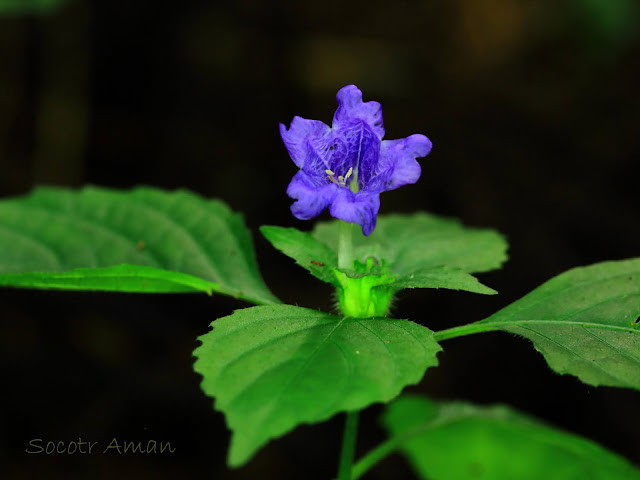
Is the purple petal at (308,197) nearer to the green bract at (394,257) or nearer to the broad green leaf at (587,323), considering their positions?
the green bract at (394,257)

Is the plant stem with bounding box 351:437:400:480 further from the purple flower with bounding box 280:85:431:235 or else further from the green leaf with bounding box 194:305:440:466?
the purple flower with bounding box 280:85:431:235

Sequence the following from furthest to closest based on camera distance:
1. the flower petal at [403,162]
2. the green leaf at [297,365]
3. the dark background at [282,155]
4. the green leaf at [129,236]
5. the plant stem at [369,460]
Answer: the dark background at [282,155] → the green leaf at [129,236] → the plant stem at [369,460] → the flower petal at [403,162] → the green leaf at [297,365]

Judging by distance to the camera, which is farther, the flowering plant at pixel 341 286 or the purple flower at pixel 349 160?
the purple flower at pixel 349 160

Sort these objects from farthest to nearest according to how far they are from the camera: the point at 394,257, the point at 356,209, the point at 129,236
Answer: the point at 129,236 < the point at 394,257 < the point at 356,209

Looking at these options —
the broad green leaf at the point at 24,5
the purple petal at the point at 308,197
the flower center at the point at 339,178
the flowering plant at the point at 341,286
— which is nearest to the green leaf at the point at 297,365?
the flowering plant at the point at 341,286

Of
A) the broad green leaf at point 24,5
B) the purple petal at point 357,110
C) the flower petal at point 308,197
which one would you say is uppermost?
the broad green leaf at point 24,5

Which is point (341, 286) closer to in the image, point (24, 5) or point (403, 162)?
point (403, 162)

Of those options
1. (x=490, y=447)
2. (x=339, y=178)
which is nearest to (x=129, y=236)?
(x=339, y=178)

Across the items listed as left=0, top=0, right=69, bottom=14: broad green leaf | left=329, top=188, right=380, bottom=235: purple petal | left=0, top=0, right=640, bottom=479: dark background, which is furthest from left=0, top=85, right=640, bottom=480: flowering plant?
left=0, top=0, right=69, bottom=14: broad green leaf
